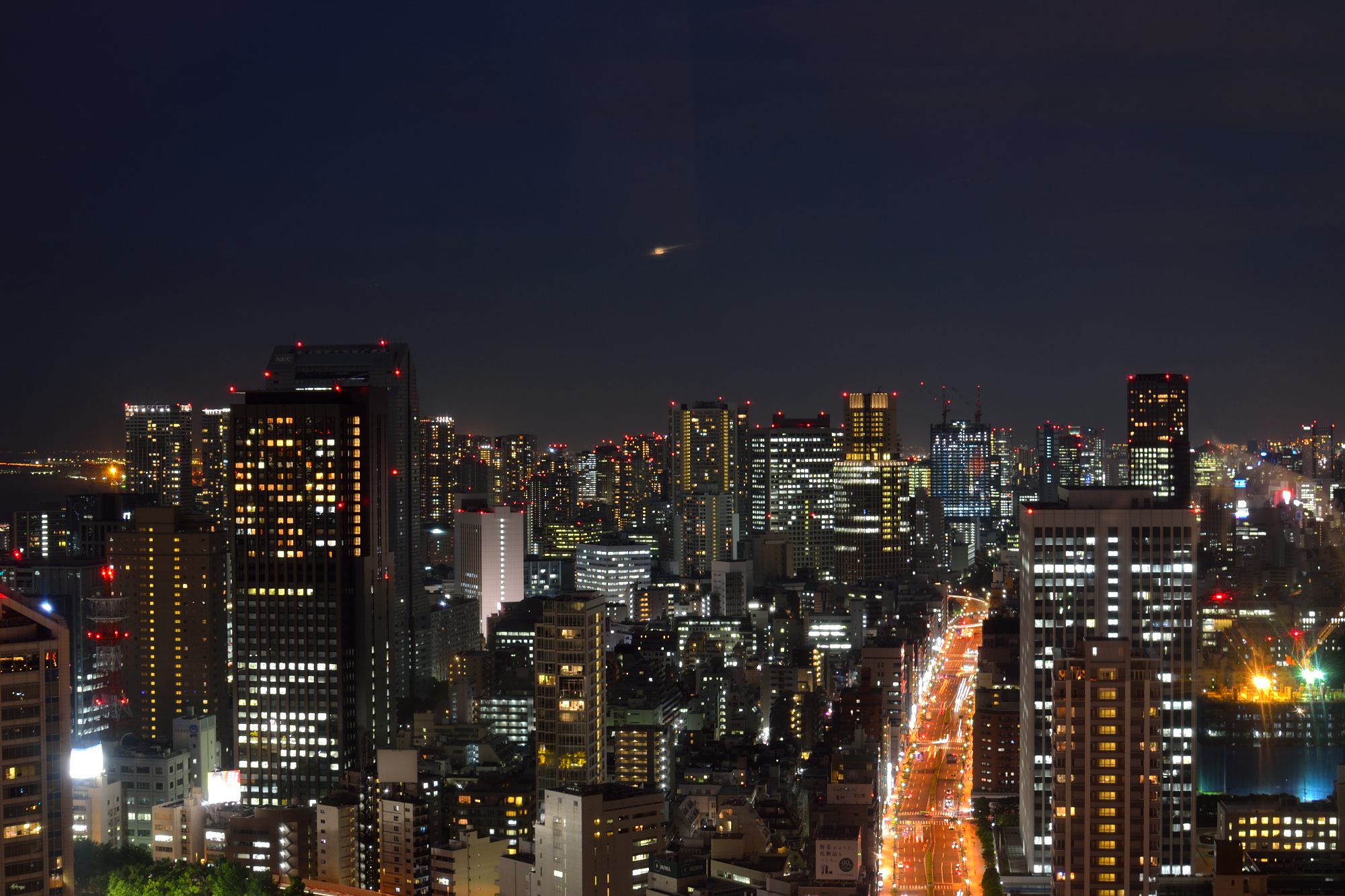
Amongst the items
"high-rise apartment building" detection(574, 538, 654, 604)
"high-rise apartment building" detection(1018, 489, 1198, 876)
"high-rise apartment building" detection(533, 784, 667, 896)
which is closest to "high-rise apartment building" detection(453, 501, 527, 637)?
"high-rise apartment building" detection(574, 538, 654, 604)

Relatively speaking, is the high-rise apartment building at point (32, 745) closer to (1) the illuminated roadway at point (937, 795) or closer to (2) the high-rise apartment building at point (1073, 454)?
(1) the illuminated roadway at point (937, 795)

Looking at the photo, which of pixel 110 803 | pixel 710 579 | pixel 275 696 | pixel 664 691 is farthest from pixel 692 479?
pixel 110 803

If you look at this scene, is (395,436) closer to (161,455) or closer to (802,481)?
(161,455)

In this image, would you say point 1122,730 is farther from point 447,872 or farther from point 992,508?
point 992,508

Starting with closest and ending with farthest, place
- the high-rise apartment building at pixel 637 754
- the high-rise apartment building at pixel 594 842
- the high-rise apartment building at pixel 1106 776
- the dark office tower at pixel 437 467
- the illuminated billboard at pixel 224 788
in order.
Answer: the high-rise apartment building at pixel 1106 776 < the high-rise apartment building at pixel 594 842 < the illuminated billboard at pixel 224 788 < the high-rise apartment building at pixel 637 754 < the dark office tower at pixel 437 467

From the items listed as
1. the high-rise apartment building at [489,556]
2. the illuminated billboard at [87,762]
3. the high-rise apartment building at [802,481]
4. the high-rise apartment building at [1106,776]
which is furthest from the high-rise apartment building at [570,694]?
the high-rise apartment building at [802,481]

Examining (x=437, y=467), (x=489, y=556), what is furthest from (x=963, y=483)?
(x=437, y=467)
